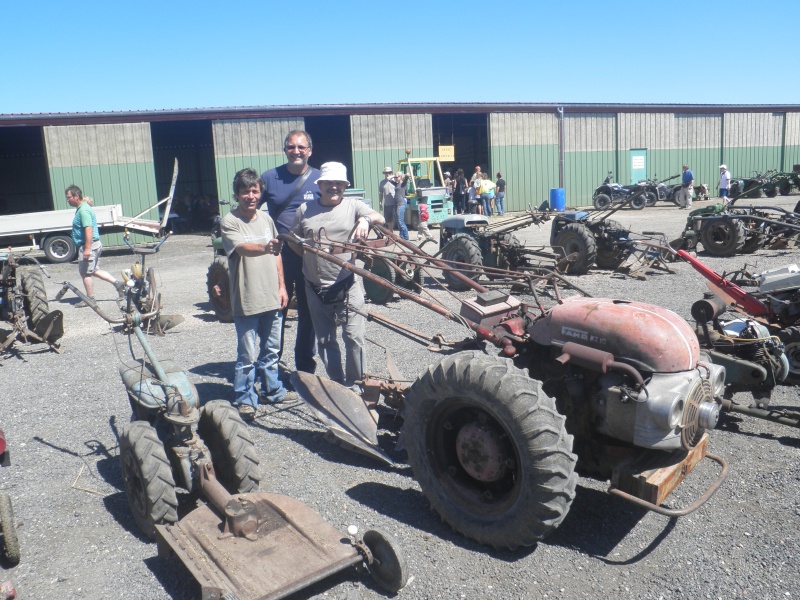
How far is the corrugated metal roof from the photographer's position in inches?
789

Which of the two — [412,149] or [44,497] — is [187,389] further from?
[412,149]

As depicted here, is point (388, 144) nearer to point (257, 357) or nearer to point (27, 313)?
point (27, 313)

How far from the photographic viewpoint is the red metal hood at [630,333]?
3.13 m

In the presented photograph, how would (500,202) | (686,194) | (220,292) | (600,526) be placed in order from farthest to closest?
(500,202), (686,194), (220,292), (600,526)

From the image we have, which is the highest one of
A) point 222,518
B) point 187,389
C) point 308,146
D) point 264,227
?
point 308,146

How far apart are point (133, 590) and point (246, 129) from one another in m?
20.7

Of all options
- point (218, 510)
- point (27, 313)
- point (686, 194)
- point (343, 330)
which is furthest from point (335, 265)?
point (686, 194)

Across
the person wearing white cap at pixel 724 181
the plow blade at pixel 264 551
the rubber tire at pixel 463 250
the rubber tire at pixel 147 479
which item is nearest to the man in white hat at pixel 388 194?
the rubber tire at pixel 463 250

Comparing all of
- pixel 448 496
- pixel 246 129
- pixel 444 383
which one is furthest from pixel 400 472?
pixel 246 129

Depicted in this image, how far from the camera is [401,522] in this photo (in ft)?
11.8

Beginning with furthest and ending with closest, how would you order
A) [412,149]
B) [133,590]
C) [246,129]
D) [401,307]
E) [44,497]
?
[412,149], [246,129], [401,307], [44,497], [133,590]

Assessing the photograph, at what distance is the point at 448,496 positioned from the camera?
3438mm

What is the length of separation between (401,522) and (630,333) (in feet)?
4.92

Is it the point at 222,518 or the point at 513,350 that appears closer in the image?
the point at 222,518
